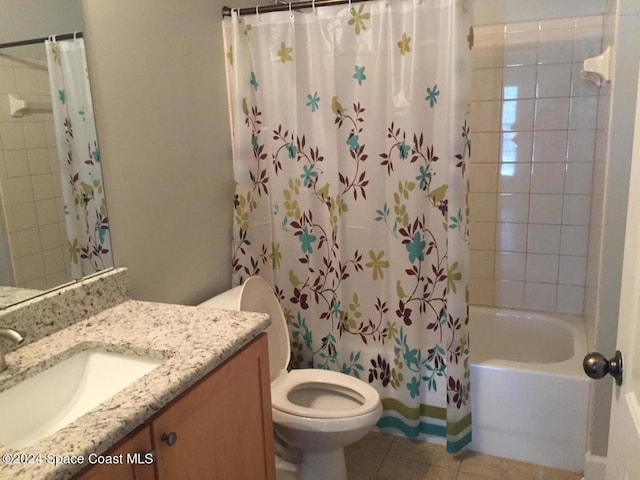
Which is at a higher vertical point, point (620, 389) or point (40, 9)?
point (40, 9)

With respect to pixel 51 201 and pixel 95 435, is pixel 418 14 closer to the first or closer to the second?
pixel 51 201

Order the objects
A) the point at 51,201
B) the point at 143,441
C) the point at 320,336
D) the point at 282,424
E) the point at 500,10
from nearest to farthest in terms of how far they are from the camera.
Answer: the point at 143,441 → the point at 51,201 → the point at 282,424 → the point at 320,336 → the point at 500,10

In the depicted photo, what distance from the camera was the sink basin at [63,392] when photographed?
119 centimetres

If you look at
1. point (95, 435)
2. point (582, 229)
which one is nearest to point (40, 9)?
point (95, 435)

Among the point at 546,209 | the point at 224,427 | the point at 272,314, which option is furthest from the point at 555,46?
the point at 224,427

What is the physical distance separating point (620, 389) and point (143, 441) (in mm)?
953

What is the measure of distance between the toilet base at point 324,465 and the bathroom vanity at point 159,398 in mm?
448

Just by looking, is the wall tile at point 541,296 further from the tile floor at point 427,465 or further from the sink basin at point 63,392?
the sink basin at point 63,392

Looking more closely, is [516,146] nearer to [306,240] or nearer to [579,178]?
[579,178]

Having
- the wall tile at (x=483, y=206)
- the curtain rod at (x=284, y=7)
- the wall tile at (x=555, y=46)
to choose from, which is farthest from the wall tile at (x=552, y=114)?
the curtain rod at (x=284, y=7)

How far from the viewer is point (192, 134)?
6.88 ft

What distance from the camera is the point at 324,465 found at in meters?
2.00

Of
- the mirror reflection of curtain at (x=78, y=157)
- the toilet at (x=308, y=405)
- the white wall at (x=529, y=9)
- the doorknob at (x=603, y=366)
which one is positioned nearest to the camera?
the doorknob at (x=603, y=366)

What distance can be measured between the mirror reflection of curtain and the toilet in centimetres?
55
